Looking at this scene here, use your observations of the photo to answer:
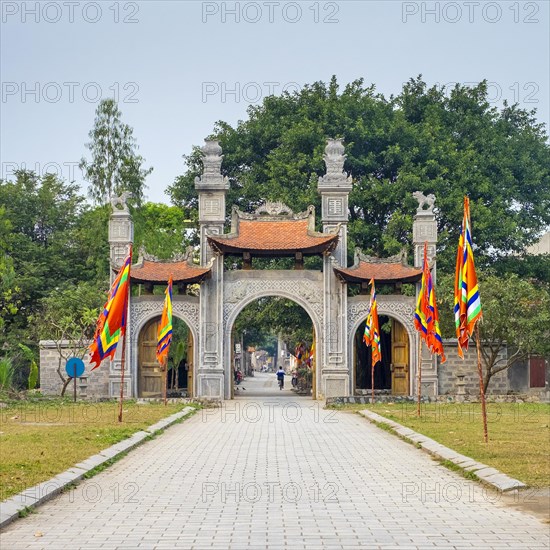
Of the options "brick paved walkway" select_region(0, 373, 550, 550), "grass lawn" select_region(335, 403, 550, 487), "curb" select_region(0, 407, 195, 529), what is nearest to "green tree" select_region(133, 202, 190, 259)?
"grass lawn" select_region(335, 403, 550, 487)

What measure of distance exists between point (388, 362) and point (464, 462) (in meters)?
27.1

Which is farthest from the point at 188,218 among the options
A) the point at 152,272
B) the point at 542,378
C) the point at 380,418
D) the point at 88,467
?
the point at 88,467

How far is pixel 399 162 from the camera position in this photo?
47219 millimetres

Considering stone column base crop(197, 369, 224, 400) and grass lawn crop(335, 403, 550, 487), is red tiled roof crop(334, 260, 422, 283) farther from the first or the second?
stone column base crop(197, 369, 224, 400)

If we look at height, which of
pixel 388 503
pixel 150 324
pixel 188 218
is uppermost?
pixel 188 218

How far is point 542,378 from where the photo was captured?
41.6 m

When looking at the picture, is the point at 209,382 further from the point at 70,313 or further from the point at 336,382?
the point at 70,313

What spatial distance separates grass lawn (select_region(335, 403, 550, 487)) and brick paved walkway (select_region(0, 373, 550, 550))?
845 millimetres

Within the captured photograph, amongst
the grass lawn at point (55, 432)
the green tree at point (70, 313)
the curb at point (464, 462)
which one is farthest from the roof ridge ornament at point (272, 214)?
the curb at point (464, 462)

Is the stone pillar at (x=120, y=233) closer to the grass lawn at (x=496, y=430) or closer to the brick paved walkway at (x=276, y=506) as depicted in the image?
the grass lawn at (x=496, y=430)

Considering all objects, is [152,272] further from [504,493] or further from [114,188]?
[504,493]

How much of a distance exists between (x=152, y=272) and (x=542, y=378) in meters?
16.6

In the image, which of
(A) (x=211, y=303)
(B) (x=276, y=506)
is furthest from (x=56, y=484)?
(A) (x=211, y=303)

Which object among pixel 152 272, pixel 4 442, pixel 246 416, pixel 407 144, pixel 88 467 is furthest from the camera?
pixel 407 144
